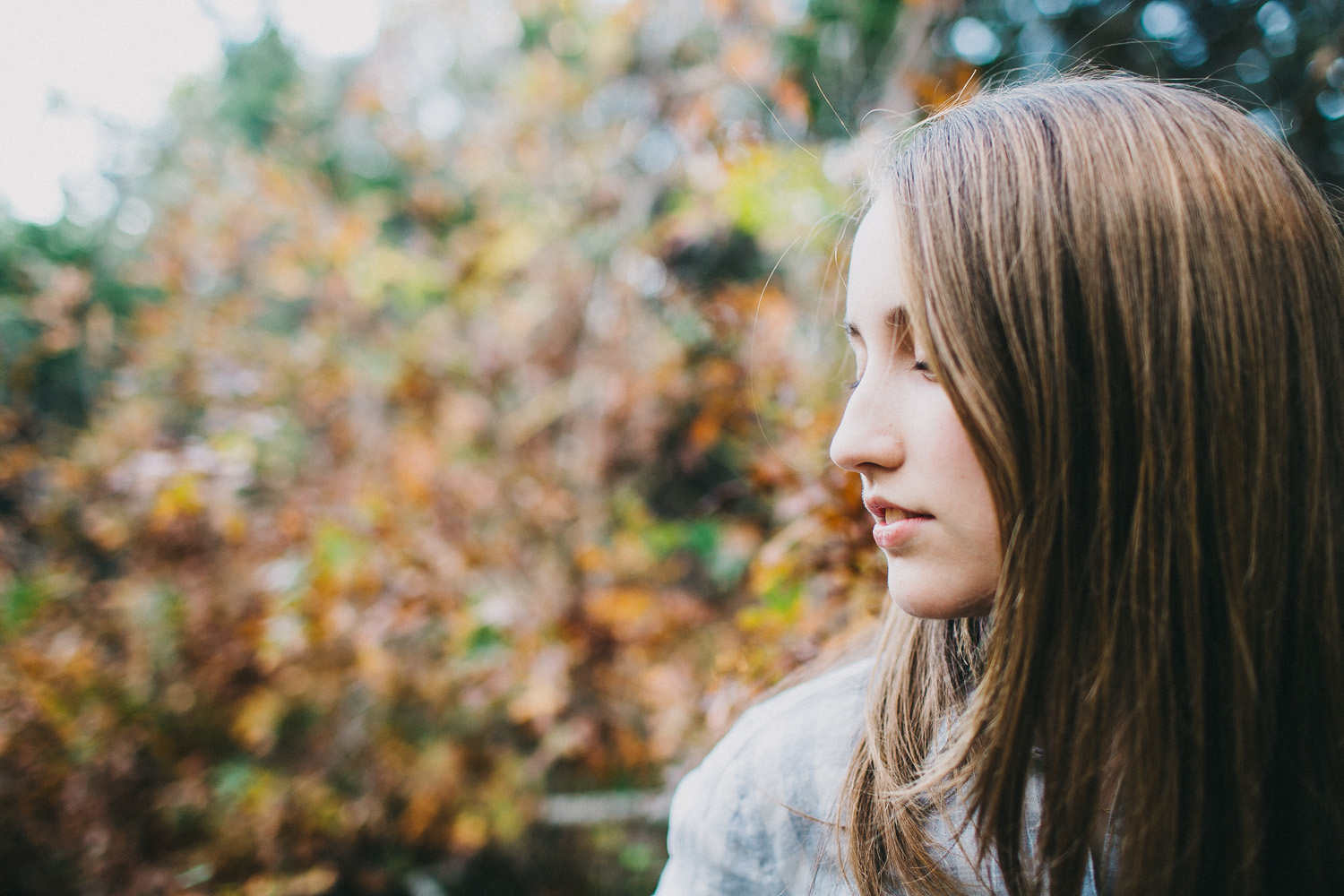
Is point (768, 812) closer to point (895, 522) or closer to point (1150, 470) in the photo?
point (895, 522)

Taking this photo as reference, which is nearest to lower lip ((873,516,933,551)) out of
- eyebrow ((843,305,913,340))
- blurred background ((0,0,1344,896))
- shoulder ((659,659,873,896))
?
eyebrow ((843,305,913,340))

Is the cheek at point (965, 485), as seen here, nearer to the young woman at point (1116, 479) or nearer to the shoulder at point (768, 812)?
the young woman at point (1116, 479)

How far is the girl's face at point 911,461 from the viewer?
791 mm

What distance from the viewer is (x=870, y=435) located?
0.82 m

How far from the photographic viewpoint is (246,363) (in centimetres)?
423

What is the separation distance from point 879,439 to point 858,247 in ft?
0.87

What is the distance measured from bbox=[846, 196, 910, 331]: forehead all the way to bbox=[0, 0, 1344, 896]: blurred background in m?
1.19

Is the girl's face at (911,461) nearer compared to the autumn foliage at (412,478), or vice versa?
the girl's face at (911,461)

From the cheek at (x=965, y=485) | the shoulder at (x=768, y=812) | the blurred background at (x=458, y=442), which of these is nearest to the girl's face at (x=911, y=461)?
the cheek at (x=965, y=485)

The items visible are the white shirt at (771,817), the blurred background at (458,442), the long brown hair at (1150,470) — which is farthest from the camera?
the blurred background at (458,442)

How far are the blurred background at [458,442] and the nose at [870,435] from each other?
1210 mm

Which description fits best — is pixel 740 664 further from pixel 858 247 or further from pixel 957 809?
pixel 858 247

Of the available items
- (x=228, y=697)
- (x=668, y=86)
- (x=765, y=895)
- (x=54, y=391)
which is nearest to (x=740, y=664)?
(x=765, y=895)

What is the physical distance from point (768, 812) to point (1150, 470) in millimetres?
640
